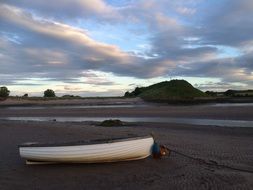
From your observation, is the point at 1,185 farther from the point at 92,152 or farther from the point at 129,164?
the point at 129,164

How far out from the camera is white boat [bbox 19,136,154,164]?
14336 millimetres

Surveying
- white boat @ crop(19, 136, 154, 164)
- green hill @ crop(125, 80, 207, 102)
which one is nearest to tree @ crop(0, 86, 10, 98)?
green hill @ crop(125, 80, 207, 102)

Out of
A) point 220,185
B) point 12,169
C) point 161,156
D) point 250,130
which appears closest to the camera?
point 220,185

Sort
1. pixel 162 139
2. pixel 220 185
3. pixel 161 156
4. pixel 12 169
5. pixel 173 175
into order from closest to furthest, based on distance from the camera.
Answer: pixel 220 185 → pixel 173 175 → pixel 12 169 → pixel 161 156 → pixel 162 139

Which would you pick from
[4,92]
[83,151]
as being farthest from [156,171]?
[4,92]

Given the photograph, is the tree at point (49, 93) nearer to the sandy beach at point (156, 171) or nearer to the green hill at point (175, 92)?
the green hill at point (175, 92)

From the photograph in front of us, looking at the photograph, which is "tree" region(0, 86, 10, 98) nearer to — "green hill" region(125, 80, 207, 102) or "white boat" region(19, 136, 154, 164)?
"green hill" region(125, 80, 207, 102)

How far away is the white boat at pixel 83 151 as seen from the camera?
14336 millimetres

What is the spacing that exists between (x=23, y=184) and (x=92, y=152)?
2.90 metres

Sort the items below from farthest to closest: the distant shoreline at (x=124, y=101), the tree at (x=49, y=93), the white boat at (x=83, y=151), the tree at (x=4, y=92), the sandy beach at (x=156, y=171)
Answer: the tree at (x=49, y=93) < the tree at (x=4, y=92) < the distant shoreline at (x=124, y=101) < the white boat at (x=83, y=151) < the sandy beach at (x=156, y=171)

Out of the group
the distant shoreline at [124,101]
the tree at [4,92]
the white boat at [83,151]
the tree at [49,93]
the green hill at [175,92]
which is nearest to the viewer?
the white boat at [83,151]

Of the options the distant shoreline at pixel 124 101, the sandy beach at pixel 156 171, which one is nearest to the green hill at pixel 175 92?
the distant shoreline at pixel 124 101

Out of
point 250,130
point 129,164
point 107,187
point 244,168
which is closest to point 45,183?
point 107,187

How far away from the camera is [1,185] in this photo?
12289mm
